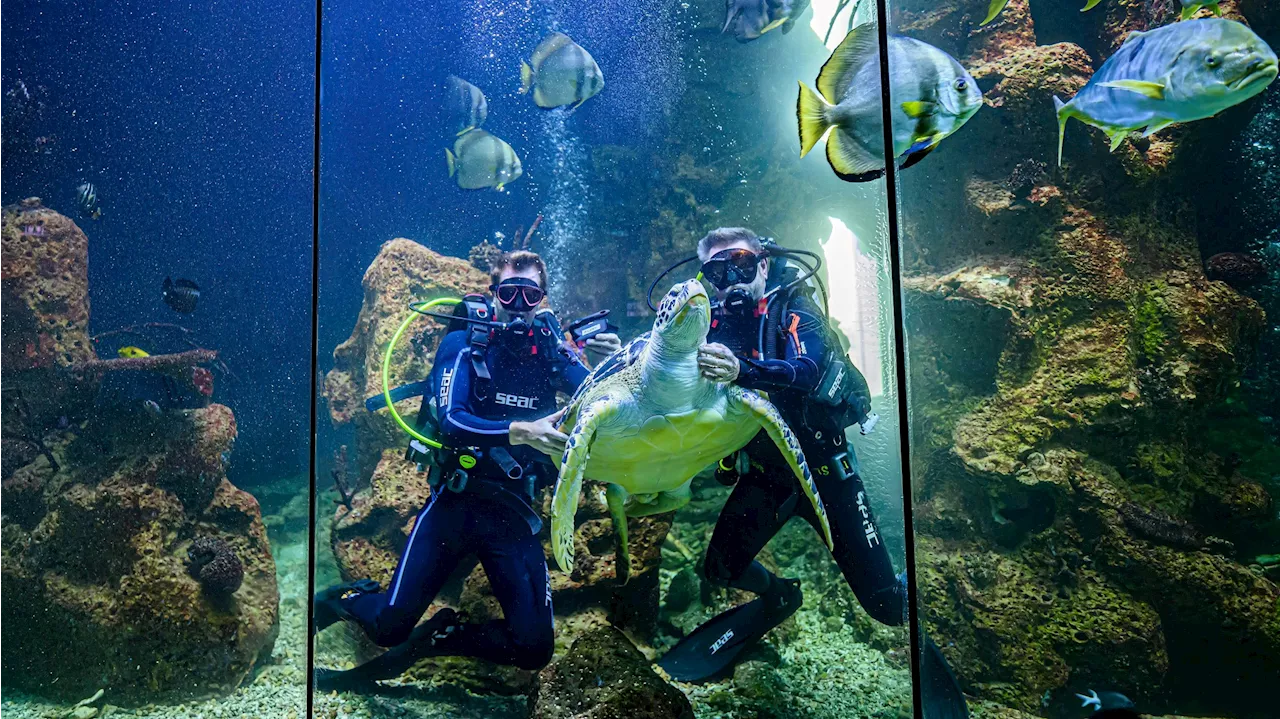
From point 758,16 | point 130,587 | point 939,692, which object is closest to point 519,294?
point 758,16

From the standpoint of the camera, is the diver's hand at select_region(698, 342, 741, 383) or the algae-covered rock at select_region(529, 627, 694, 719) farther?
the diver's hand at select_region(698, 342, 741, 383)

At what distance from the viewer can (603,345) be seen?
2762 mm

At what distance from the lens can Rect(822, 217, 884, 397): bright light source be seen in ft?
7.28

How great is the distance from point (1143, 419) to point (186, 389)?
6.66 meters

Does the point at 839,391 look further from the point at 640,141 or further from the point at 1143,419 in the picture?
the point at 640,141

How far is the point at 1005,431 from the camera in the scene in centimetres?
308

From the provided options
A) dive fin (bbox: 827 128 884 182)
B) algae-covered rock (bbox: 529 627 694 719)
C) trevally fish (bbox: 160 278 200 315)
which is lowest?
algae-covered rock (bbox: 529 627 694 719)

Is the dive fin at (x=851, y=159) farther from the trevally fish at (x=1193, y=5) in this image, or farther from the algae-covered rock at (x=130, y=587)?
the algae-covered rock at (x=130, y=587)

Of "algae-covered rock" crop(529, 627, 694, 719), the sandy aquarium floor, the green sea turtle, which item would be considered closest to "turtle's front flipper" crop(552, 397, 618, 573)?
the green sea turtle

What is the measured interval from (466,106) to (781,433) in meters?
4.34

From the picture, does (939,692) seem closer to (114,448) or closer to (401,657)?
(401,657)

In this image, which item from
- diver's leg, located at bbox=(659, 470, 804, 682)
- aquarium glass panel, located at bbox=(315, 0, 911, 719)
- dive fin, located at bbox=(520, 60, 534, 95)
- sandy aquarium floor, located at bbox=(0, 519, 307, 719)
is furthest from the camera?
dive fin, located at bbox=(520, 60, 534, 95)

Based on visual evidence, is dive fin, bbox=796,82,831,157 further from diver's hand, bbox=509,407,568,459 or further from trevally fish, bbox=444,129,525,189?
trevally fish, bbox=444,129,525,189

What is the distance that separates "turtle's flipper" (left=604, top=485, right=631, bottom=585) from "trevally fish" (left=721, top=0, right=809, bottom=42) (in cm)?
283
